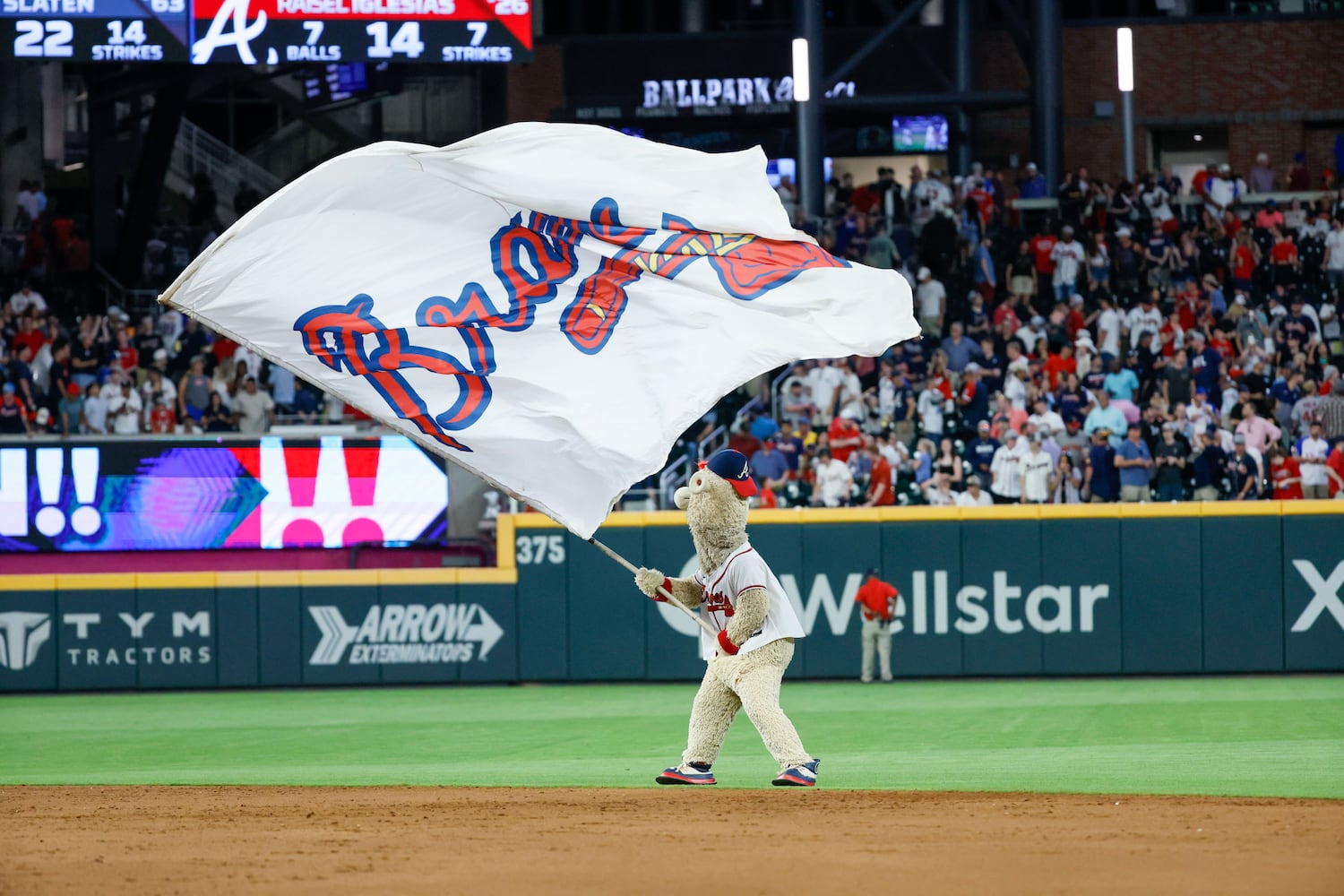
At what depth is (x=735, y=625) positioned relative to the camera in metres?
10.7

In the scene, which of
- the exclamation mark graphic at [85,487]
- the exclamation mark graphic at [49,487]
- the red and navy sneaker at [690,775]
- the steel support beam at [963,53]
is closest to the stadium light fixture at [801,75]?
the steel support beam at [963,53]

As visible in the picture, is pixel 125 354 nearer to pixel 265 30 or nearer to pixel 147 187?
pixel 147 187

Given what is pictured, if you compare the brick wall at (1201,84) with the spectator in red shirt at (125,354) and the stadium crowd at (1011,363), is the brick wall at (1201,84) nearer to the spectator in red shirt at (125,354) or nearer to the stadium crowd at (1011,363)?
the stadium crowd at (1011,363)

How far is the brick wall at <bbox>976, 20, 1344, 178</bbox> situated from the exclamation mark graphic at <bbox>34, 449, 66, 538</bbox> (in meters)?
21.2

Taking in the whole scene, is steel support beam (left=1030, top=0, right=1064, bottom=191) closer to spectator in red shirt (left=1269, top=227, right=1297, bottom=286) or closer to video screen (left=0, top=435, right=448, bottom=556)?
spectator in red shirt (left=1269, top=227, right=1297, bottom=286)

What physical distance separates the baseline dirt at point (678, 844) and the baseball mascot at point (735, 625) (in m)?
0.32

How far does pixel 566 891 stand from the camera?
7.71 metres

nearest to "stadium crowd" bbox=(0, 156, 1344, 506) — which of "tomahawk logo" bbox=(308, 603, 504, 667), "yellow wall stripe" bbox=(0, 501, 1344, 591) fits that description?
"yellow wall stripe" bbox=(0, 501, 1344, 591)

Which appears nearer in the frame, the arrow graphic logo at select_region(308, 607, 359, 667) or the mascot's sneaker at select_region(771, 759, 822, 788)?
the mascot's sneaker at select_region(771, 759, 822, 788)

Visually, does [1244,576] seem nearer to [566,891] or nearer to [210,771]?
[210,771]

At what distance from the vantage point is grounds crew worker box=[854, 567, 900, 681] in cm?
2084

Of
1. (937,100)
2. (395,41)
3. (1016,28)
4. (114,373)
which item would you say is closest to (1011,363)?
(395,41)

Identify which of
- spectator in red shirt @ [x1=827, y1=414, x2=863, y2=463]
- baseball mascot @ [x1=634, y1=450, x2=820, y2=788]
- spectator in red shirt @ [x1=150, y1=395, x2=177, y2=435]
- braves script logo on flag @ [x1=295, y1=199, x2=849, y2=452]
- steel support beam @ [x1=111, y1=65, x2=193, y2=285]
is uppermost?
steel support beam @ [x1=111, y1=65, x2=193, y2=285]

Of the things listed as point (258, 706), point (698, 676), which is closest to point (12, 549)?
point (258, 706)
